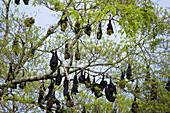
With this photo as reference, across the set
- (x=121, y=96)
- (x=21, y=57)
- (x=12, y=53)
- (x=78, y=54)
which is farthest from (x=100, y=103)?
(x=12, y=53)

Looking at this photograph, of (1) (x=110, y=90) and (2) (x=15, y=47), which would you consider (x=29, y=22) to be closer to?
(2) (x=15, y=47)

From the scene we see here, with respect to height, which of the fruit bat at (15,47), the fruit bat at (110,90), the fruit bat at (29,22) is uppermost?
the fruit bat at (29,22)

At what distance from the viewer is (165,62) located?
402 inches

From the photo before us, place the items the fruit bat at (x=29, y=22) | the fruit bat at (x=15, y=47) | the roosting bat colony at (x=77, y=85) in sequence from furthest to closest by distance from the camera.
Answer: the fruit bat at (x=29, y=22) → the fruit bat at (x=15, y=47) → the roosting bat colony at (x=77, y=85)

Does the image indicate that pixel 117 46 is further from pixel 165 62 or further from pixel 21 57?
pixel 21 57

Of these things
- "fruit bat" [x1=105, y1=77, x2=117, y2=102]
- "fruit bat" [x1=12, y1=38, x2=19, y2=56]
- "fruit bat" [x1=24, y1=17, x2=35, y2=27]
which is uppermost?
"fruit bat" [x1=24, y1=17, x2=35, y2=27]

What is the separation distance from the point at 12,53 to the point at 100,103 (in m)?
5.38

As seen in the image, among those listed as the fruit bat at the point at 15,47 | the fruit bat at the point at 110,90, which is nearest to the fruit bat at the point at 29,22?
the fruit bat at the point at 15,47

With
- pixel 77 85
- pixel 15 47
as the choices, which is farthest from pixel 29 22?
pixel 77 85

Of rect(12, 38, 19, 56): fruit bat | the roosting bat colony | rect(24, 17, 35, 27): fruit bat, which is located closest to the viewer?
the roosting bat colony

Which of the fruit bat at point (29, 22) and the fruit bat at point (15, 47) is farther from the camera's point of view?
the fruit bat at point (29, 22)

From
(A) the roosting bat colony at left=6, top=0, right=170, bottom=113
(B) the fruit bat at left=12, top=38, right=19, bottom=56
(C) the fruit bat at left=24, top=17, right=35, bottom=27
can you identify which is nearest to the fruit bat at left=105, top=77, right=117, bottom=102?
(A) the roosting bat colony at left=6, top=0, right=170, bottom=113

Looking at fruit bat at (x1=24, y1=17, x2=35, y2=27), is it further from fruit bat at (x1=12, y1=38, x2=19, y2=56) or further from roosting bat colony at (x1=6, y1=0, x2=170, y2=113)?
fruit bat at (x1=12, y1=38, x2=19, y2=56)

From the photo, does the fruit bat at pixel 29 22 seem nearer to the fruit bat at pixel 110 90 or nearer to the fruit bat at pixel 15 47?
the fruit bat at pixel 15 47
